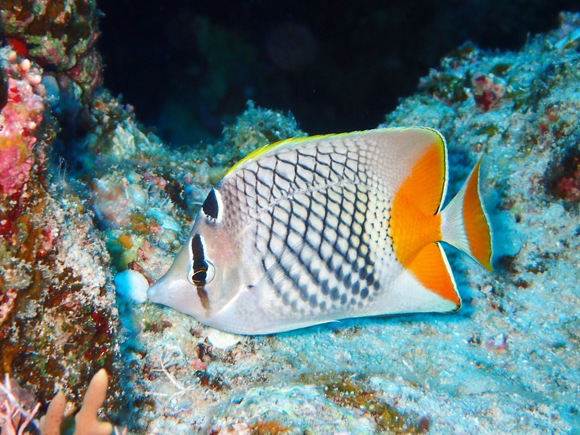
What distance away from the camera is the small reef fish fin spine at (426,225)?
72.5 inches

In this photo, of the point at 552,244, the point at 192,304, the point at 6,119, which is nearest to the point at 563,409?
the point at 552,244

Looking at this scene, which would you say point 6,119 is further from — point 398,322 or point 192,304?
point 398,322

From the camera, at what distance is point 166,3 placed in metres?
12.9

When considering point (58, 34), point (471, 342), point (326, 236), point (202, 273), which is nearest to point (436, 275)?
point (326, 236)

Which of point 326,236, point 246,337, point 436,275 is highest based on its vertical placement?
point 326,236

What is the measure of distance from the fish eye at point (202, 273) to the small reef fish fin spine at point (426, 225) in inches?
34.6

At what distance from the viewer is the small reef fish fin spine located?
72.5 inches

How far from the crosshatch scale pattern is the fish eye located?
7.5 inches

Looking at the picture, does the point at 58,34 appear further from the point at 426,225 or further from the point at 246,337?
the point at 426,225

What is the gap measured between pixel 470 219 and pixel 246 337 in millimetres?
1516

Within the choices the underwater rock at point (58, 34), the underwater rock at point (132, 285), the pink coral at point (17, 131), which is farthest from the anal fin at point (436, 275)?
the underwater rock at point (58, 34)

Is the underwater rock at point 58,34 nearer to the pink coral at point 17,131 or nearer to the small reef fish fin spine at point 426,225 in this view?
the pink coral at point 17,131

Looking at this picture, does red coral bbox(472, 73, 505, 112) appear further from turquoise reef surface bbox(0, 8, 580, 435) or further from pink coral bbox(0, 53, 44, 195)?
pink coral bbox(0, 53, 44, 195)

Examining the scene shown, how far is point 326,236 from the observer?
1726mm
